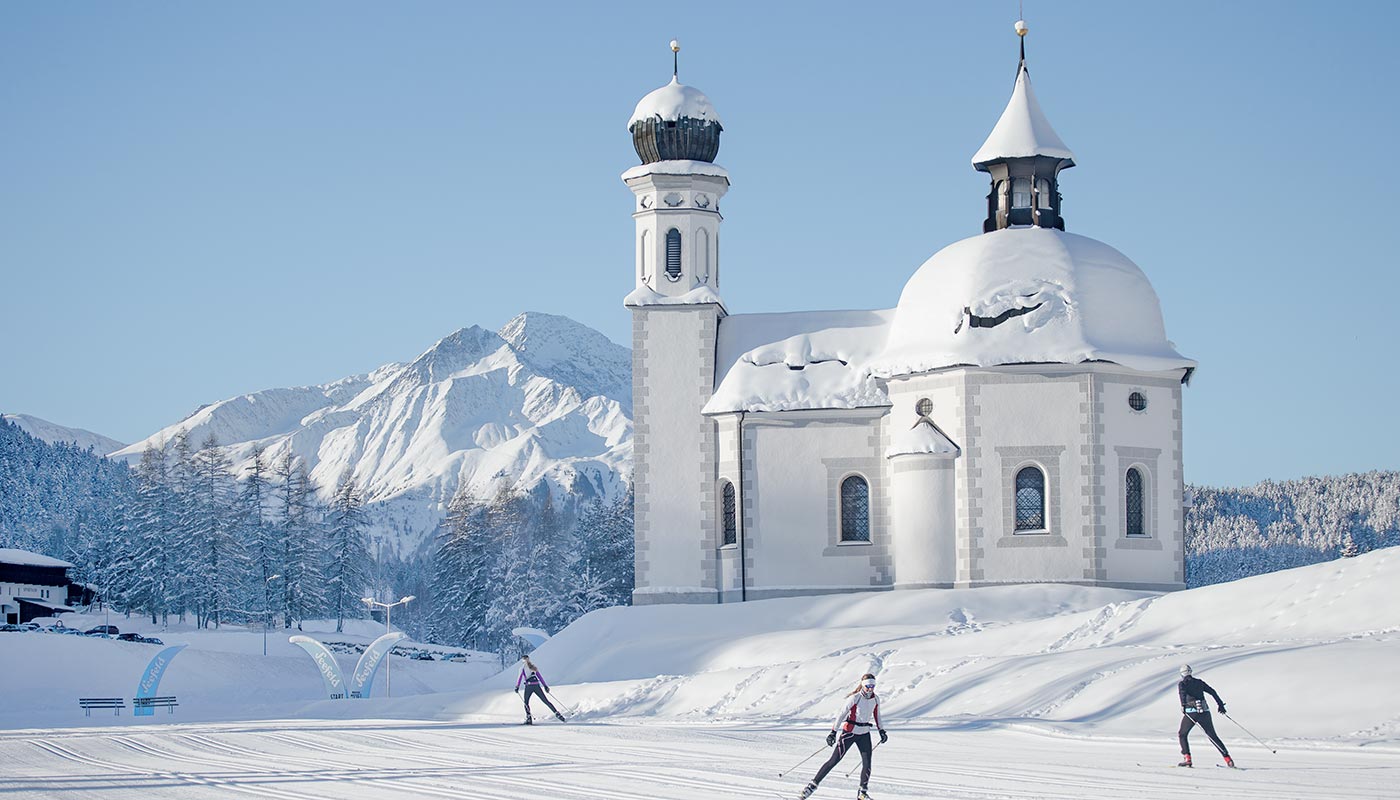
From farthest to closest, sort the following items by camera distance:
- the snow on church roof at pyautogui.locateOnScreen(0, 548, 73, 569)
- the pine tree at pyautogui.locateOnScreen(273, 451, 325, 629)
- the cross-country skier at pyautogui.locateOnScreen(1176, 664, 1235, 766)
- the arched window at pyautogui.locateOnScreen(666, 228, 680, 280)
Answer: the pine tree at pyautogui.locateOnScreen(273, 451, 325, 629) < the snow on church roof at pyautogui.locateOnScreen(0, 548, 73, 569) < the arched window at pyautogui.locateOnScreen(666, 228, 680, 280) < the cross-country skier at pyautogui.locateOnScreen(1176, 664, 1235, 766)

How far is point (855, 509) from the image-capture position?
46.9m

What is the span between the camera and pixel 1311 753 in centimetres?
2183

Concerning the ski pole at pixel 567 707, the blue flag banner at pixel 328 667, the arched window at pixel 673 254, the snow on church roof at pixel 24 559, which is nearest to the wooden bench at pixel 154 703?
the blue flag banner at pixel 328 667

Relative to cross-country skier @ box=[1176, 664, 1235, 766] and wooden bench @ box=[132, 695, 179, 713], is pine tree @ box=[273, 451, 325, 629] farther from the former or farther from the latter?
cross-country skier @ box=[1176, 664, 1235, 766]

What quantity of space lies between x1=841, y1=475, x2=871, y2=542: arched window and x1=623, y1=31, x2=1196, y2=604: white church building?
0.06 metres

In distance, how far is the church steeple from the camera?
4838 centimetres

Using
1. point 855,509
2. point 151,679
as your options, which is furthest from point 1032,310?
point 151,679

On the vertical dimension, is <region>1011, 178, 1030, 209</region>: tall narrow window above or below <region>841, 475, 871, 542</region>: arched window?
above

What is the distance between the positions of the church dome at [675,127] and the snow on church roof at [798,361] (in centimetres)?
532

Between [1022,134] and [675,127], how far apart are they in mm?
10346

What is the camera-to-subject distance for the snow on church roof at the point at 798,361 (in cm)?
4725

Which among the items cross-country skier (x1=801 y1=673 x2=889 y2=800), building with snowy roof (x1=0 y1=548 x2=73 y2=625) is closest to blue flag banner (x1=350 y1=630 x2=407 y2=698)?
cross-country skier (x1=801 y1=673 x2=889 y2=800)

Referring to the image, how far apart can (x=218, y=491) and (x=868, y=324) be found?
180ft

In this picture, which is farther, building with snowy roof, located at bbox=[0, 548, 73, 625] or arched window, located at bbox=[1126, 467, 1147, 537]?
building with snowy roof, located at bbox=[0, 548, 73, 625]
